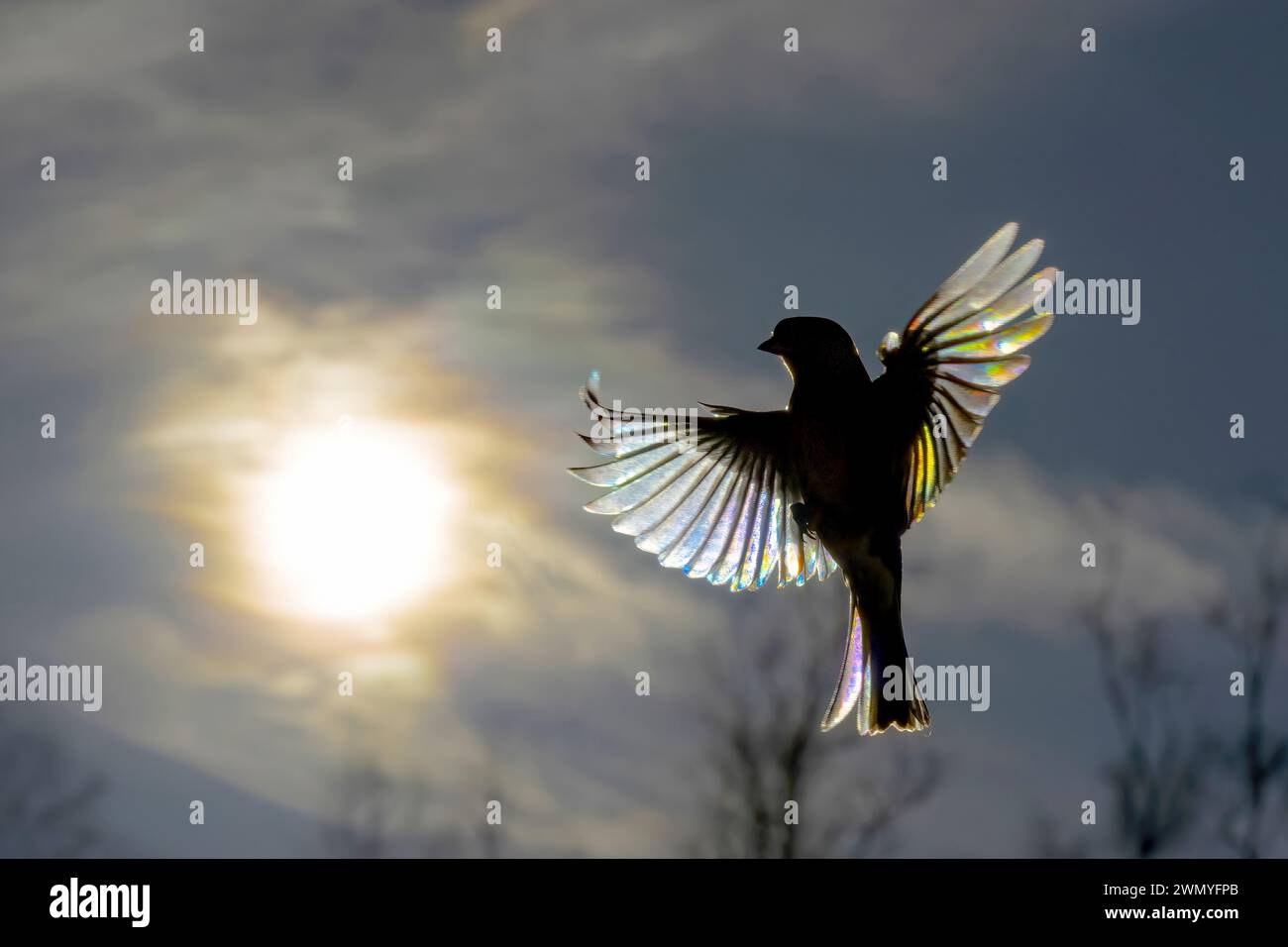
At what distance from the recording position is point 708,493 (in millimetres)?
5648

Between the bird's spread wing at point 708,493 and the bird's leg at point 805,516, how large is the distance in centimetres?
42

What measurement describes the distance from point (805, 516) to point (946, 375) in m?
0.64

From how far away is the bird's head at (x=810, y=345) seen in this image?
180 inches

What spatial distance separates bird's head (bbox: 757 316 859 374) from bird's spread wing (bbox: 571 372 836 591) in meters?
0.69

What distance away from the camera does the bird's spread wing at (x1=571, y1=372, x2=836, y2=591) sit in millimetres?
5453

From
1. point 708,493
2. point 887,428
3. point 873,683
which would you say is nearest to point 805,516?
point 887,428

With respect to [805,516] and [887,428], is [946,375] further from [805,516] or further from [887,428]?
[805,516]

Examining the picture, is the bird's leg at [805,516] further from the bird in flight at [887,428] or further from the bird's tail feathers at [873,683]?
the bird's tail feathers at [873,683]

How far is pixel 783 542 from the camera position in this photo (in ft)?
18.1

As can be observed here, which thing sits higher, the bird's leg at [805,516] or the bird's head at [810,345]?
Answer: the bird's head at [810,345]

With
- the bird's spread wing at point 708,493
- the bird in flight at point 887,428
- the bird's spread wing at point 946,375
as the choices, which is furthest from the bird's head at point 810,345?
the bird's spread wing at point 708,493

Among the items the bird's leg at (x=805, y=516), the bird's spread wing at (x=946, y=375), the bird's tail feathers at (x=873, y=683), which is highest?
the bird's spread wing at (x=946, y=375)

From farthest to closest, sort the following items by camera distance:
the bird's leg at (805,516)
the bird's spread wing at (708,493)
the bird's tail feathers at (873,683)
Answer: the bird's spread wing at (708,493) < the bird's leg at (805,516) < the bird's tail feathers at (873,683)
